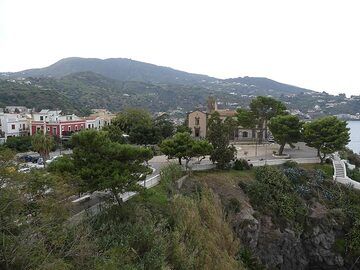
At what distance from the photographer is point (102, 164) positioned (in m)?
19.9

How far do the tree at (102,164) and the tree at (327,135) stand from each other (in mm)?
21233

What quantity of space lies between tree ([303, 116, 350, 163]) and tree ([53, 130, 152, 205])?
836 inches

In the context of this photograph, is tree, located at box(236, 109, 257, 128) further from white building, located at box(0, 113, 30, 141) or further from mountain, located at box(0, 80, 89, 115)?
mountain, located at box(0, 80, 89, 115)

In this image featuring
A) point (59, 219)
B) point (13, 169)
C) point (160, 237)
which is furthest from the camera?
point (160, 237)

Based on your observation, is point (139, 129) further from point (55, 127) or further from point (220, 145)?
point (220, 145)

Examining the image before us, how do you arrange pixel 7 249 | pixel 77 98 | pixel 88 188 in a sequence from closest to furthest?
pixel 7 249 < pixel 88 188 < pixel 77 98

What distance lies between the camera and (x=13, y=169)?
1262cm

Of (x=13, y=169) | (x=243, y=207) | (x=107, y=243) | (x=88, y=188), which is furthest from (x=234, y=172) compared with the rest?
(x=13, y=169)

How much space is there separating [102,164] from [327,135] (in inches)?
942

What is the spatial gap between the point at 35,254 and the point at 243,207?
18.4 meters

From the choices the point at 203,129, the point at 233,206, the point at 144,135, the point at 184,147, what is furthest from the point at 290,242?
the point at 203,129

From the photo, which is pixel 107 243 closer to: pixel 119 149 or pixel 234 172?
pixel 119 149

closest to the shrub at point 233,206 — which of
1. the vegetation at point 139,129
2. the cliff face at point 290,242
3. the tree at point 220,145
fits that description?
the cliff face at point 290,242

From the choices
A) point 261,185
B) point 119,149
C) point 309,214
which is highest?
point 119,149
